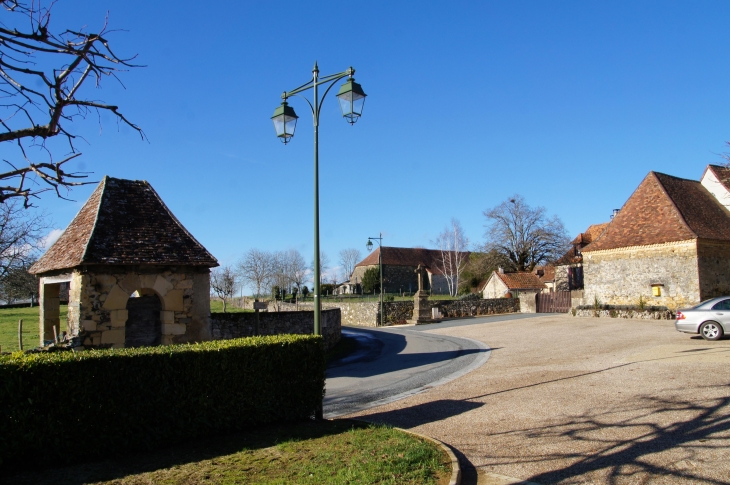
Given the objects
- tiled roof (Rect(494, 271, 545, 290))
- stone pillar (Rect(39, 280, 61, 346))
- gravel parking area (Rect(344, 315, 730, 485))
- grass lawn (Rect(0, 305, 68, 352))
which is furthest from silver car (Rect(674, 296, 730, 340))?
tiled roof (Rect(494, 271, 545, 290))

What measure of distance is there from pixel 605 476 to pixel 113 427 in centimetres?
558

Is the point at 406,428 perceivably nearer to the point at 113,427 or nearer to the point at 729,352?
the point at 113,427

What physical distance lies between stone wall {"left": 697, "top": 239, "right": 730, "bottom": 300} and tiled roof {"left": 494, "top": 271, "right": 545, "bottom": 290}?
1960 cm

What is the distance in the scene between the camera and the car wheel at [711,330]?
14.9m

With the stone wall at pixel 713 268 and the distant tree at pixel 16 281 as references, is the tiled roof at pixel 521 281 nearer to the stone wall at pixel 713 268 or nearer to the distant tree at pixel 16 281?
the stone wall at pixel 713 268

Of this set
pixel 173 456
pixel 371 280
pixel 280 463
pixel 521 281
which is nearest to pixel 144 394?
pixel 173 456

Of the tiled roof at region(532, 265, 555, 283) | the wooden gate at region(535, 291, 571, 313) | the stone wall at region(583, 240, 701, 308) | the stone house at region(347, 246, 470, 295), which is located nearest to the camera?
the stone wall at region(583, 240, 701, 308)

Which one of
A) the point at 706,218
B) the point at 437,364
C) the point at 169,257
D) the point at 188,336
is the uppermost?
the point at 706,218

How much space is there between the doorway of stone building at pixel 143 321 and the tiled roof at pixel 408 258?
60492 millimetres

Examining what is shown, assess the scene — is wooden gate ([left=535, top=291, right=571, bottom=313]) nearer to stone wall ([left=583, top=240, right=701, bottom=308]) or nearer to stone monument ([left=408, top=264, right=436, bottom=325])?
stone wall ([left=583, top=240, right=701, bottom=308])

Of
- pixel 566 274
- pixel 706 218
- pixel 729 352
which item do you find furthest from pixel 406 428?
pixel 566 274

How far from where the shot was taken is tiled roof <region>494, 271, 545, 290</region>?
45.9m

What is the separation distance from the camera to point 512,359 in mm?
13844

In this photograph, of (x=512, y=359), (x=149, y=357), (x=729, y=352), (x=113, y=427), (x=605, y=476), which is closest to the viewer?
(x=605, y=476)
